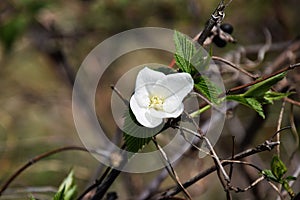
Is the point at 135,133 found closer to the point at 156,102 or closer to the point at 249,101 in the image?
the point at 156,102

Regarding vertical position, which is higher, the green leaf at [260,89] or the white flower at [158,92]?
the green leaf at [260,89]

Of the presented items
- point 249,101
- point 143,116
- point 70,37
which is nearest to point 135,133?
point 143,116

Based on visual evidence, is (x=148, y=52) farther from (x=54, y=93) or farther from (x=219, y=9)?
(x=219, y=9)

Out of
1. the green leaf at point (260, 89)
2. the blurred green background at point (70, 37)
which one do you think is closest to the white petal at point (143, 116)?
the green leaf at point (260, 89)

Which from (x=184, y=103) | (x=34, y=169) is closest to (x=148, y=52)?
(x=34, y=169)

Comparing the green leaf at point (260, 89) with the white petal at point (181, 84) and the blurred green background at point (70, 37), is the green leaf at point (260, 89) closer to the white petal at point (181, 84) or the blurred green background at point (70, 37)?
the white petal at point (181, 84)

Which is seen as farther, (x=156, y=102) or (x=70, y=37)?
(x=70, y=37)

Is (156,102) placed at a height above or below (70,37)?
above

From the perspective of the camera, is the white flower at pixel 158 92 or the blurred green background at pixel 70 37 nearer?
the white flower at pixel 158 92
